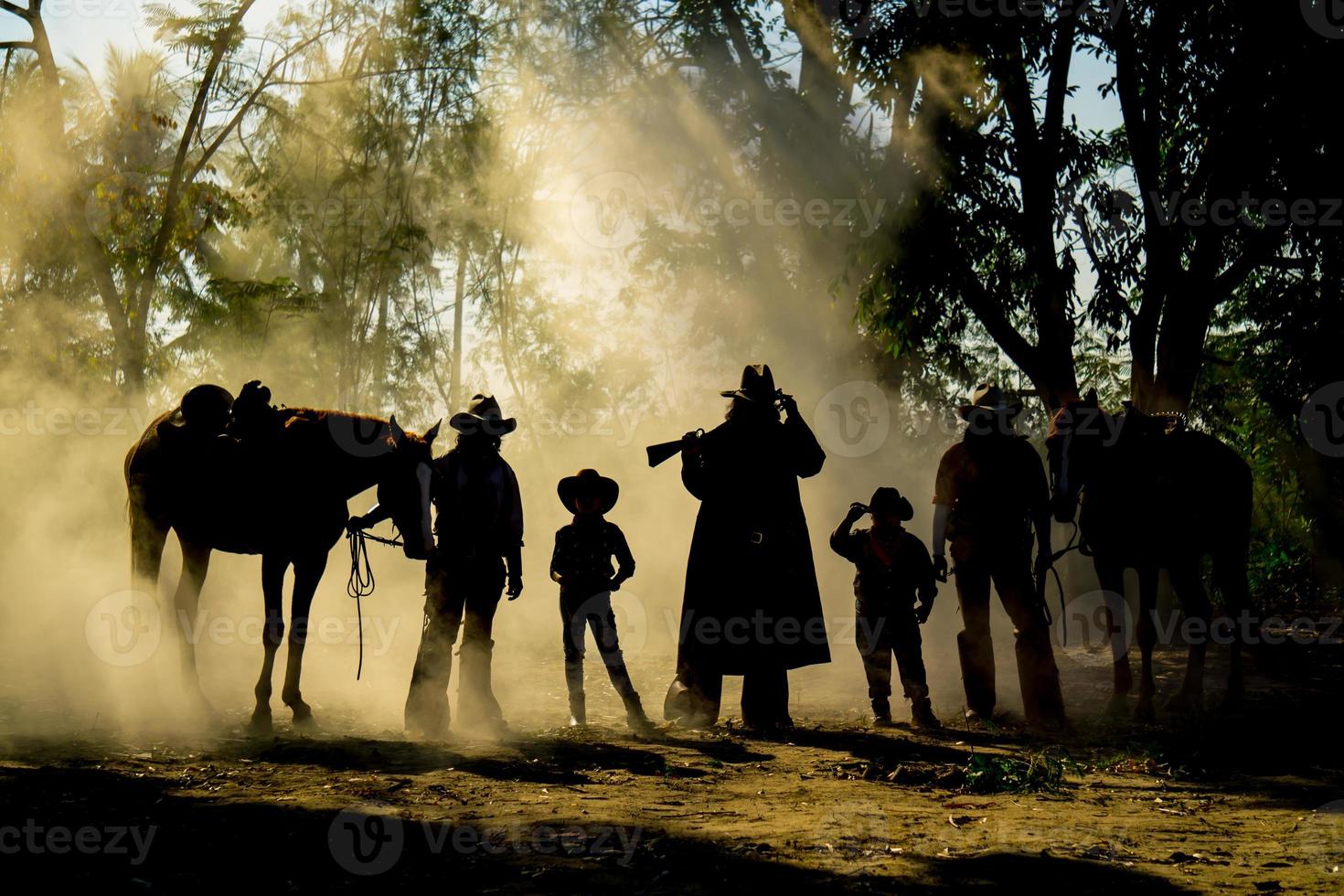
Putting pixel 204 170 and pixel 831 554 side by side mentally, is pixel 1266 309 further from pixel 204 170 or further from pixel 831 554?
pixel 204 170

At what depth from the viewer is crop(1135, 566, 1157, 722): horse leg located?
895 centimetres

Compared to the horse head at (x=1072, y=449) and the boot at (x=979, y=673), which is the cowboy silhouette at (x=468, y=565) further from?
the horse head at (x=1072, y=449)

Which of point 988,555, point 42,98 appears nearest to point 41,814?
point 988,555

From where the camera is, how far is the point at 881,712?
903cm

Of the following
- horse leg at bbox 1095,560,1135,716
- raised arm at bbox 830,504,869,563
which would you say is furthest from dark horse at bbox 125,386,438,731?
horse leg at bbox 1095,560,1135,716

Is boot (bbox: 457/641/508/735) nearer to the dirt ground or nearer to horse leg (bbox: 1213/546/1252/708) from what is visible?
the dirt ground

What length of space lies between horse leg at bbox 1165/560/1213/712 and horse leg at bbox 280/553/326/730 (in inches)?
277

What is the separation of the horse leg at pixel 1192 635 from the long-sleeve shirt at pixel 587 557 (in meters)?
4.79

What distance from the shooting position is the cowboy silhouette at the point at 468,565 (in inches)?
323

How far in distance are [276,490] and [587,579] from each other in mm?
2476

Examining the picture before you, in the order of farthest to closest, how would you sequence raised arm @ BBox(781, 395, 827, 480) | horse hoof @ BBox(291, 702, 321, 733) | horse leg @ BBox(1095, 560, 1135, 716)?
horse leg @ BBox(1095, 560, 1135, 716) → raised arm @ BBox(781, 395, 827, 480) → horse hoof @ BBox(291, 702, 321, 733)

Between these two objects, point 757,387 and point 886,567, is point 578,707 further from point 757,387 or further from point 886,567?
point 757,387

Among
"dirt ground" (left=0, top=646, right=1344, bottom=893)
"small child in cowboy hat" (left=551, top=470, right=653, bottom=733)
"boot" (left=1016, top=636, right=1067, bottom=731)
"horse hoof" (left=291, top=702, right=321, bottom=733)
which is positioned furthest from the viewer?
"small child in cowboy hat" (left=551, top=470, right=653, bottom=733)

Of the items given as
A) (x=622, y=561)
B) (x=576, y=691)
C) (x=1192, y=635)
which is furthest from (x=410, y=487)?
(x=1192, y=635)
